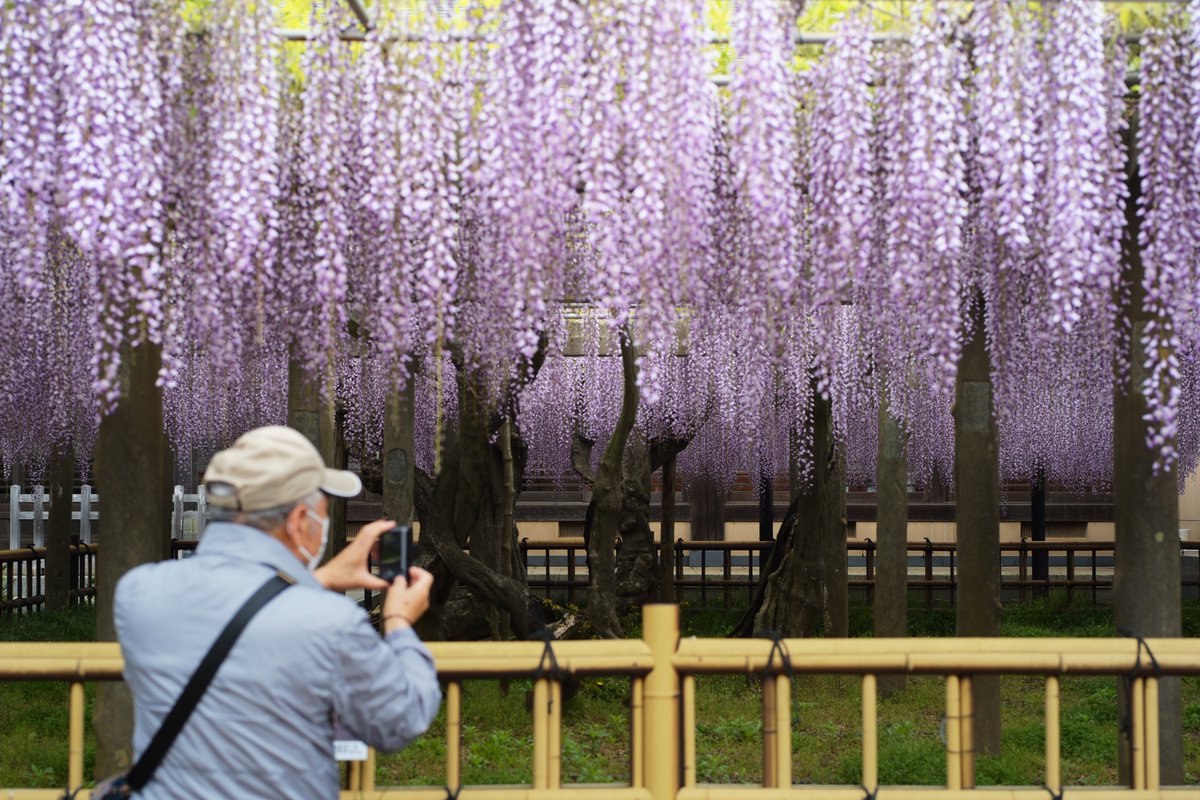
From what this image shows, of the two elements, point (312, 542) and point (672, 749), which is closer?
point (312, 542)

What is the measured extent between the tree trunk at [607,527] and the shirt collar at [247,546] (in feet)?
17.1

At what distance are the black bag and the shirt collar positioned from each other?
0.03 metres

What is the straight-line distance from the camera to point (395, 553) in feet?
7.09

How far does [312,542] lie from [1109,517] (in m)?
18.9

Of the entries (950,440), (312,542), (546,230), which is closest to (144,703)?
(312,542)

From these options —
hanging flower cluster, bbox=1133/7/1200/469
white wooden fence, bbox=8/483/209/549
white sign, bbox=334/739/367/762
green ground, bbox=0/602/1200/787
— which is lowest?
green ground, bbox=0/602/1200/787

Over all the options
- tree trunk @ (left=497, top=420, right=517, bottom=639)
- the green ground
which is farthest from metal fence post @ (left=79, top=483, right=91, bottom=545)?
tree trunk @ (left=497, top=420, right=517, bottom=639)

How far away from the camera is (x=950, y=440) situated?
1335cm

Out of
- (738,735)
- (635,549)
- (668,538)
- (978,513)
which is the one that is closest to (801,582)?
(668,538)

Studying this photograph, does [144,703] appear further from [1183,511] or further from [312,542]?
[1183,511]

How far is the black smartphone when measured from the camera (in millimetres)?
2131

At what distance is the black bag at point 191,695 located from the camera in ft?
5.90

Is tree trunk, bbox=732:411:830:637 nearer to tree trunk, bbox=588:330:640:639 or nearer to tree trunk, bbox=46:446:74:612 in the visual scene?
tree trunk, bbox=588:330:640:639

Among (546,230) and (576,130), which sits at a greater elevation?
(576,130)
